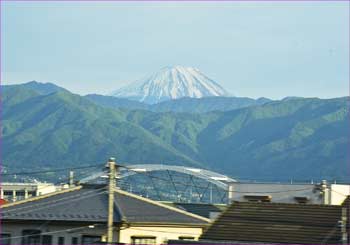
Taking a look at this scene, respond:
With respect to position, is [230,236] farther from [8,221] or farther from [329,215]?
[8,221]

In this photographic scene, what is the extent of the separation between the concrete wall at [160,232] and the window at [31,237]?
4661 millimetres

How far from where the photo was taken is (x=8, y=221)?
53.3 m

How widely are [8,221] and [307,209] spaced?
1622 cm

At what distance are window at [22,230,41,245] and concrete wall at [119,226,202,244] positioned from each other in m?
4.66

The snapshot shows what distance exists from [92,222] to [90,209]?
1528 millimetres

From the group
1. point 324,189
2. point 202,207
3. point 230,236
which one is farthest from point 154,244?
point 202,207

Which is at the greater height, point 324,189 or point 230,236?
point 324,189

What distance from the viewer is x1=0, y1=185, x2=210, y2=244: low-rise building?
51969mm

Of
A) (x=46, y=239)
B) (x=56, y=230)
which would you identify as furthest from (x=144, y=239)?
(x=46, y=239)

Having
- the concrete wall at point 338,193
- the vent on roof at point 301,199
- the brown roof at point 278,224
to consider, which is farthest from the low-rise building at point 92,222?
the concrete wall at point 338,193

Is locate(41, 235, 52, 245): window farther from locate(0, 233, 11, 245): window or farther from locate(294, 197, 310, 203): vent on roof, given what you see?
locate(294, 197, 310, 203): vent on roof

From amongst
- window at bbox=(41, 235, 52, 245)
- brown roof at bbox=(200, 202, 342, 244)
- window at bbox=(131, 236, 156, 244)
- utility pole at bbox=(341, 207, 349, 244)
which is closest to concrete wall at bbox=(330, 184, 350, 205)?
brown roof at bbox=(200, 202, 342, 244)

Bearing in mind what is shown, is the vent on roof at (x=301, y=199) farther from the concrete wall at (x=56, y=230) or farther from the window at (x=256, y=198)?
the concrete wall at (x=56, y=230)

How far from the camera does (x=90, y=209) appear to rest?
5353cm
